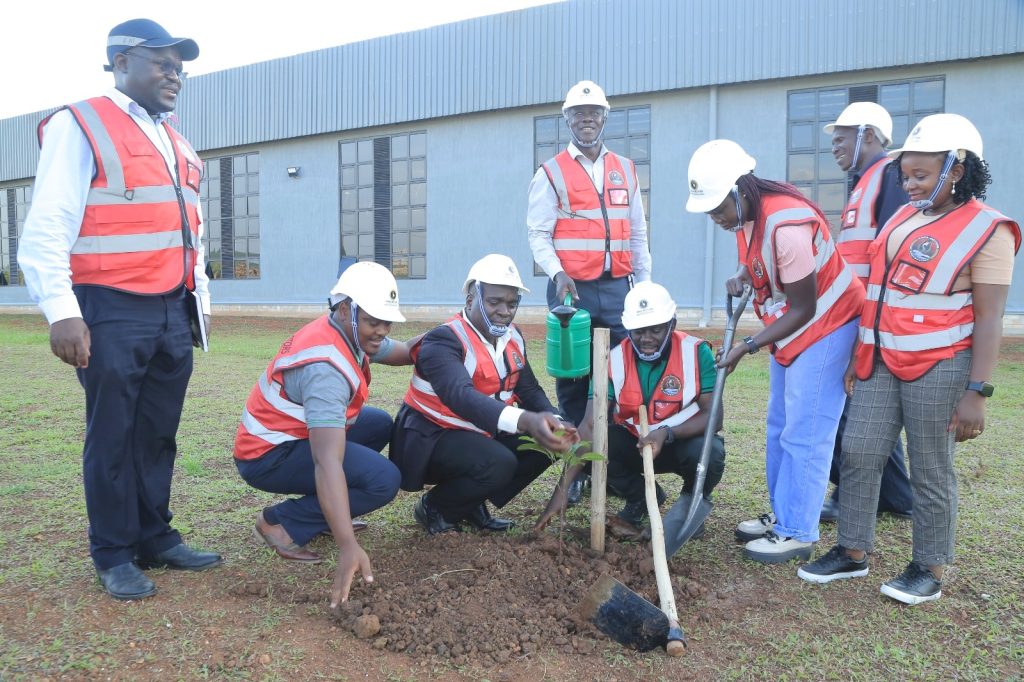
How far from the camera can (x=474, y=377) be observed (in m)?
3.99

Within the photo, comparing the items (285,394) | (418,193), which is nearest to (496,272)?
(285,394)

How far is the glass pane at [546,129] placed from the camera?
57.3ft

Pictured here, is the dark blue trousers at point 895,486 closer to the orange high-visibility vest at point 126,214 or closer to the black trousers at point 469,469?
the black trousers at point 469,469

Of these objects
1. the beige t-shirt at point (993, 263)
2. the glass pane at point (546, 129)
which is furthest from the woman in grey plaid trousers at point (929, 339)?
the glass pane at point (546, 129)

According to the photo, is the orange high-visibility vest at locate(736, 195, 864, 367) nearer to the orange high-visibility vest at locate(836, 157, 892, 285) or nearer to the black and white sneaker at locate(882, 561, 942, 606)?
the orange high-visibility vest at locate(836, 157, 892, 285)

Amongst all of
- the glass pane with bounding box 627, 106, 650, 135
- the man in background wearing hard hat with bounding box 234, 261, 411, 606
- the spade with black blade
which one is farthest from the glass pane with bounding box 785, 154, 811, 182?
the man in background wearing hard hat with bounding box 234, 261, 411, 606

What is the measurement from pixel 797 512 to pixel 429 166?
1664cm

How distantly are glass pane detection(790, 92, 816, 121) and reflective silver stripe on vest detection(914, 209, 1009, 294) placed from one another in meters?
13.1

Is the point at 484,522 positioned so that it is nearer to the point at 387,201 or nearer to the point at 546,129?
the point at 546,129

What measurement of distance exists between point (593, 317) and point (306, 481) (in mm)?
2013

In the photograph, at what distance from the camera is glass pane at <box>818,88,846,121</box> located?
1488cm

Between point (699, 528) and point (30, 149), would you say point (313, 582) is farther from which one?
point (30, 149)

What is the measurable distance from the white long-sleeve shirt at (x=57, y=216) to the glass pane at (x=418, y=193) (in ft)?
54.5

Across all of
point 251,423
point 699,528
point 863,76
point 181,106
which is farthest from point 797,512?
point 181,106
